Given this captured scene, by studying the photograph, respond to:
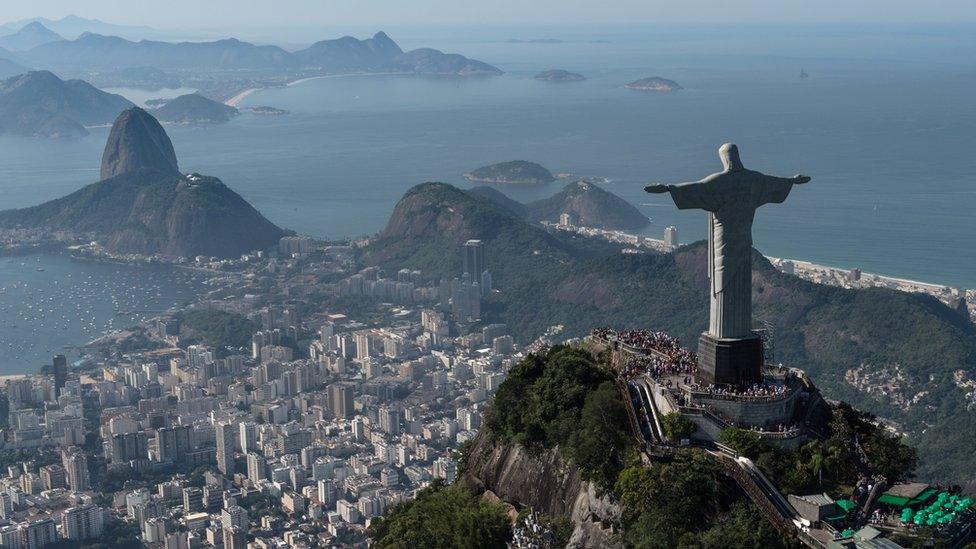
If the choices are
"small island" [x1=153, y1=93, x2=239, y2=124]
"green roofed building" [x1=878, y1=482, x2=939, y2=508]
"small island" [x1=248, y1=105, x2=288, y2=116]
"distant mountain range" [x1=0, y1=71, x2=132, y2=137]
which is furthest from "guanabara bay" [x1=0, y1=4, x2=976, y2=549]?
"small island" [x1=248, y1=105, x2=288, y2=116]

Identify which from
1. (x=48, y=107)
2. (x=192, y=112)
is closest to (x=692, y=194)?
(x=48, y=107)

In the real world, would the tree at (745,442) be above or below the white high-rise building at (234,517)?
above

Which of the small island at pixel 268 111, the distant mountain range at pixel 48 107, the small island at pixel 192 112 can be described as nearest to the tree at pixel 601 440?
the distant mountain range at pixel 48 107

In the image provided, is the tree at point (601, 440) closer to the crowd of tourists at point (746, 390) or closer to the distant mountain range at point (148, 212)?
the crowd of tourists at point (746, 390)

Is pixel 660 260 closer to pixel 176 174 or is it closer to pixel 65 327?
pixel 65 327

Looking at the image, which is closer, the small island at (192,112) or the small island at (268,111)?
the small island at (192,112)

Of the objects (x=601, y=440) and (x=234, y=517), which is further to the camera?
(x=234, y=517)

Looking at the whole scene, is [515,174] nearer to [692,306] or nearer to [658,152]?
[658,152]
